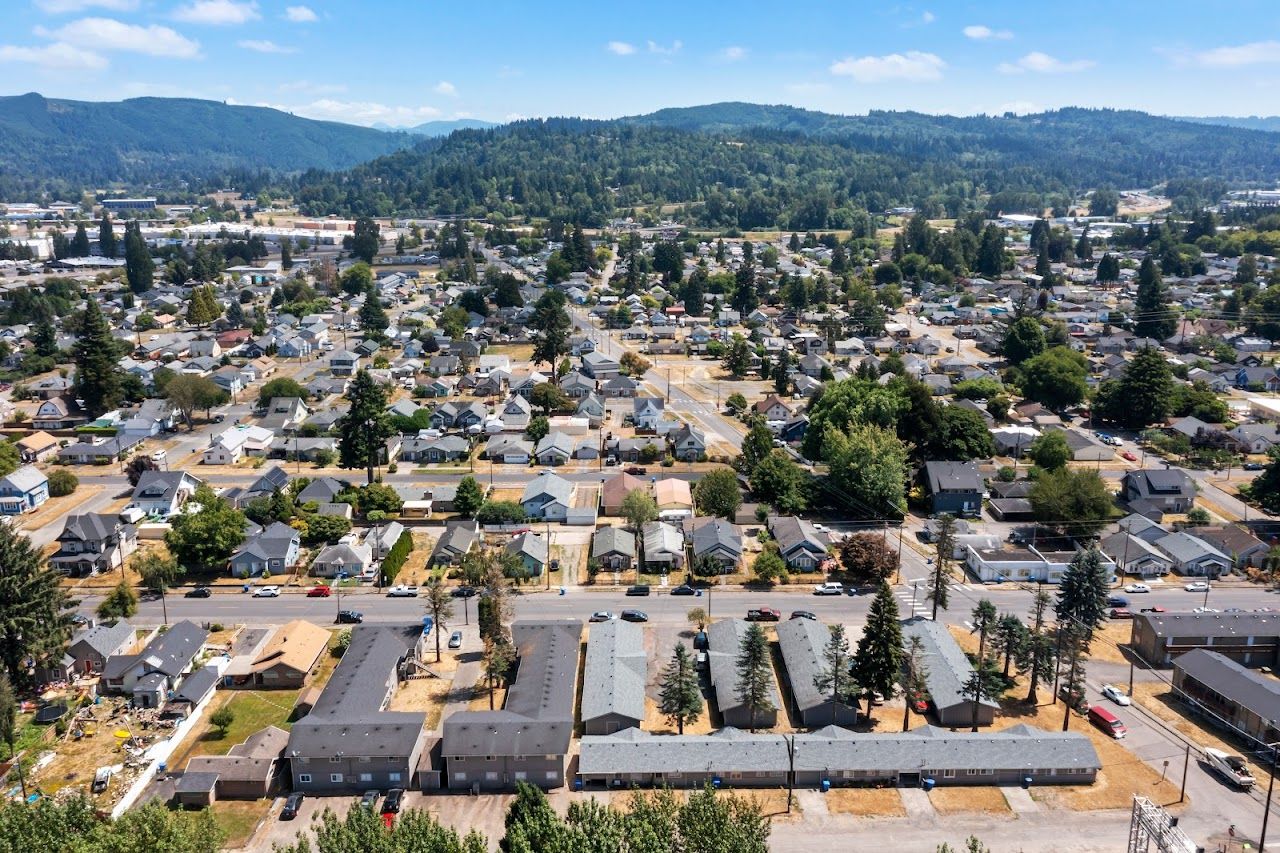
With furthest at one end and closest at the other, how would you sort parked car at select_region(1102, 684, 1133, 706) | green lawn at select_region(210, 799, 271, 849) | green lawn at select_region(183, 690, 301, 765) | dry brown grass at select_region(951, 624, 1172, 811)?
parked car at select_region(1102, 684, 1133, 706) → green lawn at select_region(183, 690, 301, 765) → dry brown grass at select_region(951, 624, 1172, 811) → green lawn at select_region(210, 799, 271, 849)

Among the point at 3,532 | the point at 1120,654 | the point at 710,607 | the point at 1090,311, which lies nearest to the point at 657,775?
the point at 710,607

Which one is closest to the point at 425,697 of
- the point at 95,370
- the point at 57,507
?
the point at 57,507

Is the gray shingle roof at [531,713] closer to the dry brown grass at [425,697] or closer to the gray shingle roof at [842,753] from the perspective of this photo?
the gray shingle roof at [842,753]

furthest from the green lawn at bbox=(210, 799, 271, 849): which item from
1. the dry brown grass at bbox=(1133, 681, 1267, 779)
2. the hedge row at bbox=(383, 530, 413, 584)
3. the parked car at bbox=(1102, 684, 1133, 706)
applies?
the dry brown grass at bbox=(1133, 681, 1267, 779)

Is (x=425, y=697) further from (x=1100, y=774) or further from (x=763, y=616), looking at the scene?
(x=1100, y=774)

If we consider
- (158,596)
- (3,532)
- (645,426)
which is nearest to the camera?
(3,532)

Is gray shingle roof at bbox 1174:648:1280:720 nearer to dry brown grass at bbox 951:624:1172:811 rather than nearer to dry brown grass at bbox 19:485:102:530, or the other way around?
dry brown grass at bbox 951:624:1172:811

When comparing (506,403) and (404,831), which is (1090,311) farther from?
(404,831)
